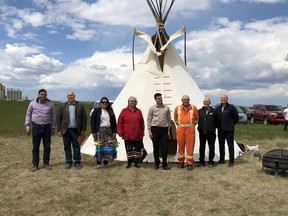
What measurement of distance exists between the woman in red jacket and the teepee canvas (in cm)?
82

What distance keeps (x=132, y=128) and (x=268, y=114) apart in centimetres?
1543

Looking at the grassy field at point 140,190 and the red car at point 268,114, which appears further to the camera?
the red car at point 268,114

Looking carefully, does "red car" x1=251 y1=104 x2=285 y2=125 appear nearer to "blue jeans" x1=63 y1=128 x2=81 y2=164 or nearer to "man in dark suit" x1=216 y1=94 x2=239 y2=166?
"man in dark suit" x1=216 y1=94 x2=239 y2=166

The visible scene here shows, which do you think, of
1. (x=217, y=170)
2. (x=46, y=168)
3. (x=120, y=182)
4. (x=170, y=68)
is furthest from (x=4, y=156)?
(x=217, y=170)

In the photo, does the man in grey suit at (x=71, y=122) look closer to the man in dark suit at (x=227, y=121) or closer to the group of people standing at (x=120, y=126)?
the group of people standing at (x=120, y=126)

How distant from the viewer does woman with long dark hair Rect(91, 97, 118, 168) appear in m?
6.60

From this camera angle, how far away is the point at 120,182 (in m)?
5.72

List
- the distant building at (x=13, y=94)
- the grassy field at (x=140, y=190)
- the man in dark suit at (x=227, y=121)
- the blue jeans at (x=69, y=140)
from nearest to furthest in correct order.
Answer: the grassy field at (x=140, y=190) < the blue jeans at (x=69, y=140) < the man in dark suit at (x=227, y=121) < the distant building at (x=13, y=94)

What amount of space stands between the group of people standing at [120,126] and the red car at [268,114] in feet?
45.8

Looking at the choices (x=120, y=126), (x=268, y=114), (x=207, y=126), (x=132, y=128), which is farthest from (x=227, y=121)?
(x=268, y=114)

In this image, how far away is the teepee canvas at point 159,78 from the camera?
7625mm

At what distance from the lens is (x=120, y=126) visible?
6.61 meters

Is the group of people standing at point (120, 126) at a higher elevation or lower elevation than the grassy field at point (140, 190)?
higher

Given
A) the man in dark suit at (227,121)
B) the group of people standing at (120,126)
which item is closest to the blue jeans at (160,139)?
the group of people standing at (120,126)
